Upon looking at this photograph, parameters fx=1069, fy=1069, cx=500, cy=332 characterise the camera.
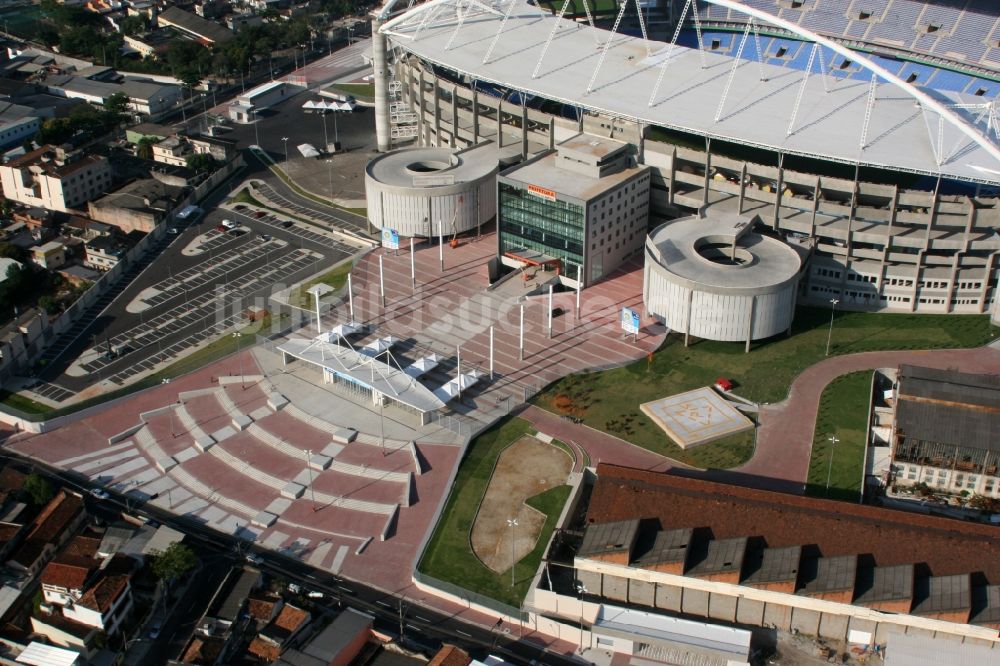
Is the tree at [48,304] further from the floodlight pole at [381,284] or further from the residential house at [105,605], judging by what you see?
the residential house at [105,605]

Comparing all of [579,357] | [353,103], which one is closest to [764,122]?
[579,357]

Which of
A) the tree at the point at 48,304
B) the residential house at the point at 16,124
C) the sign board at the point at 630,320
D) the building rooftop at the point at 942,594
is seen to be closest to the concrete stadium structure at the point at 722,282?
the sign board at the point at 630,320

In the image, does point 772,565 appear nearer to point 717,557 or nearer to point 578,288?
point 717,557

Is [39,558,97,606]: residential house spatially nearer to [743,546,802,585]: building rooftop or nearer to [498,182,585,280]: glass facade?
[743,546,802,585]: building rooftop

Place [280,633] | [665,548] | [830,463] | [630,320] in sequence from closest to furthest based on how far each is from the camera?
[280,633] → [665,548] → [830,463] → [630,320]

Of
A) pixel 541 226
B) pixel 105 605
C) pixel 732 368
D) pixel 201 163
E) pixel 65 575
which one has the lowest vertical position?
pixel 105 605

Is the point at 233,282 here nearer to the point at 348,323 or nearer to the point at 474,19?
the point at 348,323

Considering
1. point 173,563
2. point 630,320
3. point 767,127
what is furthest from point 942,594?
point 767,127
